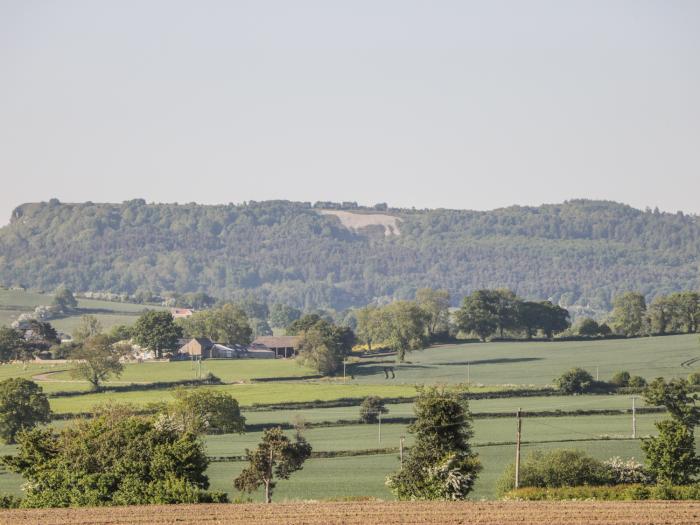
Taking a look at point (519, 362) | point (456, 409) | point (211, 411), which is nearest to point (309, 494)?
point (456, 409)

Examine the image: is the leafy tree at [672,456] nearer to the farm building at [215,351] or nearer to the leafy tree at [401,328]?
the leafy tree at [401,328]

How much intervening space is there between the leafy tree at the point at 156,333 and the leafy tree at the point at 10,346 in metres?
14.7

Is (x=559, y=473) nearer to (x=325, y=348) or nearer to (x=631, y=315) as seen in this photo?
(x=325, y=348)

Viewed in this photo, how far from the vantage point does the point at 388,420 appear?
363 ft

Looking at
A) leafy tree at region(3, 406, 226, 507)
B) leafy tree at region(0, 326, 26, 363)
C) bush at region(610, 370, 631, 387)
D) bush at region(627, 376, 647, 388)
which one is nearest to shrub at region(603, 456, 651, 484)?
leafy tree at region(3, 406, 226, 507)

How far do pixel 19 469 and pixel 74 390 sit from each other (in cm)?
6549

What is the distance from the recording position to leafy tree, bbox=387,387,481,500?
7056cm

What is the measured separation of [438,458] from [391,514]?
17.3 metres

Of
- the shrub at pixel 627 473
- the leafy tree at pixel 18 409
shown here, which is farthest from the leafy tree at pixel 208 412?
the shrub at pixel 627 473

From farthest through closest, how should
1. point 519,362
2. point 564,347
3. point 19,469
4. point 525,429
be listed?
point 564,347
point 519,362
point 525,429
point 19,469

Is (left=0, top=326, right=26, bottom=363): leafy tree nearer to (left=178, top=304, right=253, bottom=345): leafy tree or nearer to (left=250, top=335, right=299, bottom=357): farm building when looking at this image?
(left=178, top=304, right=253, bottom=345): leafy tree

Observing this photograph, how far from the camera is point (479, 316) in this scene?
189375mm

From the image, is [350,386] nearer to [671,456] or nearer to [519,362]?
[519,362]

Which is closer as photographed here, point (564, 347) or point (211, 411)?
point (211, 411)
